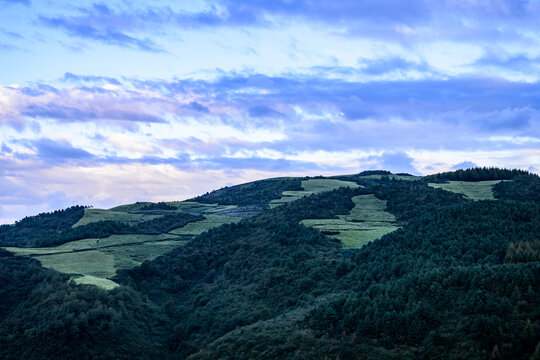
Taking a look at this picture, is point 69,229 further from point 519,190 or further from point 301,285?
point 519,190

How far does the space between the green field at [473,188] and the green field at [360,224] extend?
1916 cm

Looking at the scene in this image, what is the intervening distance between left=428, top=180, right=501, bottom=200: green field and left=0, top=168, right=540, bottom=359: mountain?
2.72 feet

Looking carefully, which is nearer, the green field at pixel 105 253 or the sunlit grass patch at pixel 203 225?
the green field at pixel 105 253

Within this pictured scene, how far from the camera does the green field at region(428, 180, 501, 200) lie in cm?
11219

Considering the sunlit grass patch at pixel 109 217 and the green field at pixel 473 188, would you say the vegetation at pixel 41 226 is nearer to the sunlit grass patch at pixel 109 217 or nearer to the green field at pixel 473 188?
the sunlit grass patch at pixel 109 217

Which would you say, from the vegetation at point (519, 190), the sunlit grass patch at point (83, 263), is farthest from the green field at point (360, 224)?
the sunlit grass patch at point (83, 263)

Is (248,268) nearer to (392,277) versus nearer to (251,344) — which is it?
(392,277)

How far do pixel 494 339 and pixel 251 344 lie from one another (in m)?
19.7

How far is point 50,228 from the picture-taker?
495 ft

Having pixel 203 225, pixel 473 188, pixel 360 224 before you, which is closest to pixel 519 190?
pixel 473 188

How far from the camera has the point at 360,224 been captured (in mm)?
97062

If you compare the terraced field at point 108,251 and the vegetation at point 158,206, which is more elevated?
the vegetation at point 158,206

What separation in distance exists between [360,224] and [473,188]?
43.0m

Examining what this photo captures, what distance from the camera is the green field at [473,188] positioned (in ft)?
368
